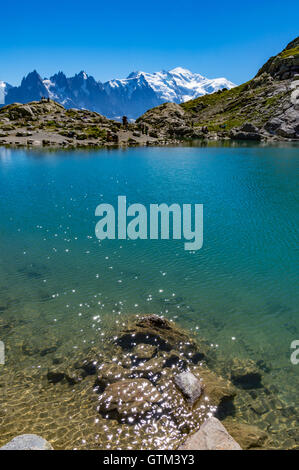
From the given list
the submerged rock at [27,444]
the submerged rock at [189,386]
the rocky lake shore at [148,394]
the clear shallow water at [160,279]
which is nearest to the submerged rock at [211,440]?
the rocky lake shore at [148,394]

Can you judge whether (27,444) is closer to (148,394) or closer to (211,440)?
(148,394)

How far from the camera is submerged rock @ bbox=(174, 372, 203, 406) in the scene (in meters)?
13.4

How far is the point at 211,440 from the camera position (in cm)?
1018

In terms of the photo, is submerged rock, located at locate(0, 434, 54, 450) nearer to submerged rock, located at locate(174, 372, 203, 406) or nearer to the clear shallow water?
the clear shallow water

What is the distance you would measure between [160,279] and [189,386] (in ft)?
36.2

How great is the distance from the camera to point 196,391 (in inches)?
535

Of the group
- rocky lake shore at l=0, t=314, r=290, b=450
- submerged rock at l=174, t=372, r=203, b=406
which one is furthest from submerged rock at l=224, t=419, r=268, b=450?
submerged rock at l=174, t=372, r=203, b=406

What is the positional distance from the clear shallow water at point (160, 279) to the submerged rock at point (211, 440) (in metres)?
3.52

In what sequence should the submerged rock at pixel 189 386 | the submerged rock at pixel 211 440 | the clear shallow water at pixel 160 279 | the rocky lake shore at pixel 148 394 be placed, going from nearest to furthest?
the submerged rock at pixel 211 440, the rocky lake shore at pixel 148 394, the submerged rock at pixel 189 386, the clear shallow water at pixel 160 279

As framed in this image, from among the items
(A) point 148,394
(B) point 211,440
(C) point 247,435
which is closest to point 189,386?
(A) point 148,394

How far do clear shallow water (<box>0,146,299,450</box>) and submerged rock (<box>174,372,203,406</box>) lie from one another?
2676 mm

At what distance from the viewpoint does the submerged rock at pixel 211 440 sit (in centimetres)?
1003

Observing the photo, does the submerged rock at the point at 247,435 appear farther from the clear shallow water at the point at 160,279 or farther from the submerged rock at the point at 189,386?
the submerged rock at the point at 189,386
